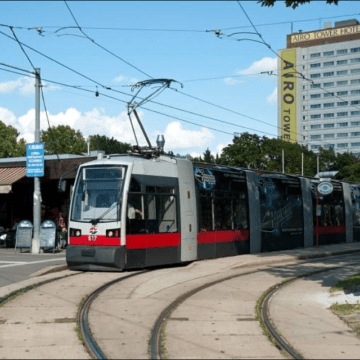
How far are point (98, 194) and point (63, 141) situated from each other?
67868mm

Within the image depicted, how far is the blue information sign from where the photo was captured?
79.0 ft

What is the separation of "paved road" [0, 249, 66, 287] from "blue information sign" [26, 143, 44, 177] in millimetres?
2951

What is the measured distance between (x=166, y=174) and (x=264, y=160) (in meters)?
60.0

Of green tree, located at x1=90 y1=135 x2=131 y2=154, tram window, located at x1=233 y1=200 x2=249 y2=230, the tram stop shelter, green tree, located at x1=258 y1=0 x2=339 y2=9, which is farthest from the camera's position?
green tree, located at x1=90 y1=135 x2=131 y2=154

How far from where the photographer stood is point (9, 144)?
74438 millimetres

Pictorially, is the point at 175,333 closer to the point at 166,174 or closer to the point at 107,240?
the point at 107,240

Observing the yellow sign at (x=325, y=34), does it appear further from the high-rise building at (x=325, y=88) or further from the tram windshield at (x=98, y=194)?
the tram windshield at (x=98, y=194)

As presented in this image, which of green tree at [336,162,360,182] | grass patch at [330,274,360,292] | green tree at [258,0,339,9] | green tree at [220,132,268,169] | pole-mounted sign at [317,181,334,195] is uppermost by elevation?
green tree at [220,132,268,169]

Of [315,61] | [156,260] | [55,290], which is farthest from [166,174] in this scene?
[315,61]

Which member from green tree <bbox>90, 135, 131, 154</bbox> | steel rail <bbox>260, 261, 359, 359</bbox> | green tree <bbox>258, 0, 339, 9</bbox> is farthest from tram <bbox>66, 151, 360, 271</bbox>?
green tree <bbox>90, 135, 131, 154</bbox>

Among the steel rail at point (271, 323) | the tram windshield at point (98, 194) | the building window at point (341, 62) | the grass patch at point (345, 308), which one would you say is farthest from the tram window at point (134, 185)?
the building window at point (341, 62)

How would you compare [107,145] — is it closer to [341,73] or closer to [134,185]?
[134,185]

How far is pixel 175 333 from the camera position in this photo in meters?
8.97

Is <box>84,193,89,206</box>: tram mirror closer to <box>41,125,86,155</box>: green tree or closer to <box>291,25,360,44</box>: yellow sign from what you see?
<box>41,125,86,155</box>: green tree
